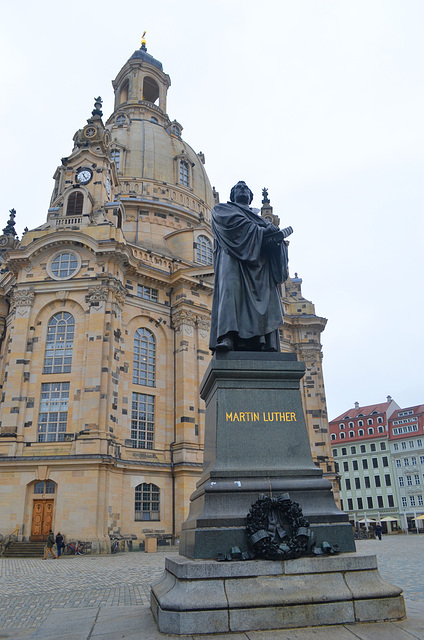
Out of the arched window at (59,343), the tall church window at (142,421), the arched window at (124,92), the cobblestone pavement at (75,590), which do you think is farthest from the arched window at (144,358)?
the arched window at (124,92)

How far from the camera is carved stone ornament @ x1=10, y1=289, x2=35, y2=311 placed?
3247cm

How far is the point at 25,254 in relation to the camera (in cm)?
3306

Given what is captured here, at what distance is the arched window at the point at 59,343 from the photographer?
103 feet

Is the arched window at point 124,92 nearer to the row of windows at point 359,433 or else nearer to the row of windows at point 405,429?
the row of windows at point 359,433

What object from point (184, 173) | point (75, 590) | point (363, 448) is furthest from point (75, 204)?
point (363, 448)

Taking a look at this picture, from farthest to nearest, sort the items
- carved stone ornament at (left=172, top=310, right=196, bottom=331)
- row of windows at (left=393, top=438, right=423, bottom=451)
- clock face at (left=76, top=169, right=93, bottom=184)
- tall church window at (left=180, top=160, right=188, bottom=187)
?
row of windows at (left=393, top=438, right=423, bottom=451)
tall church window at (left=180, top=160, right=188, bottom=187)
clock face at (left=76, top=169, right=93, bottom=184)
carved stone ornament at (left=172, top=310, right=196, bottom=331)

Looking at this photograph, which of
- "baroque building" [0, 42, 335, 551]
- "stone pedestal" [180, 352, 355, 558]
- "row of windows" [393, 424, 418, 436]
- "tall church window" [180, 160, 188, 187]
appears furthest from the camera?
"row of windows" [393, 424, 418, 436]

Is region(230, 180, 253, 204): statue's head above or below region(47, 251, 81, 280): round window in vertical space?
below

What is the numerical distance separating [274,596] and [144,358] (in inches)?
1206

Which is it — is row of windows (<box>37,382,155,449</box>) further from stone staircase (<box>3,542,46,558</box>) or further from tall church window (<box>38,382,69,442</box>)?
stone staircase (<box>3,542,46,558</box>)

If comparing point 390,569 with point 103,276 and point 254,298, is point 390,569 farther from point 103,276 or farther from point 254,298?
point 103,276

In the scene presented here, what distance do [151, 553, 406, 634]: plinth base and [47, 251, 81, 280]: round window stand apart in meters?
29.8

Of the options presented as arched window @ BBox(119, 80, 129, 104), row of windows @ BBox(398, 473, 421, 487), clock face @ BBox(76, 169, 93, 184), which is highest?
arched window @ BBox(119, 80, 129, 104)

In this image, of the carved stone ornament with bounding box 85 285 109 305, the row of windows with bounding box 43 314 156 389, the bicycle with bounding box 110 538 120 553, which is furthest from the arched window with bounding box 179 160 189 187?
the bicycle with bounding box 110 538 120 553
